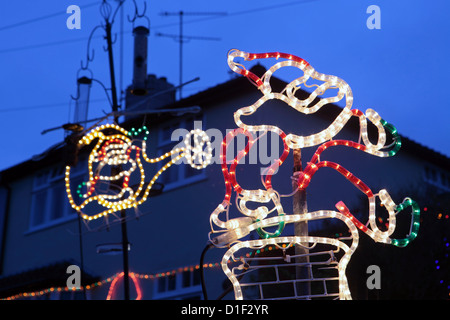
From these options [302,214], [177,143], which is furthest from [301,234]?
[177,143]

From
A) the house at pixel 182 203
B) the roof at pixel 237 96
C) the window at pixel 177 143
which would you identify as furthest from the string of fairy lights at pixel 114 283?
the roof at pixel 237 96

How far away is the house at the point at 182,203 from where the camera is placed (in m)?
14.6

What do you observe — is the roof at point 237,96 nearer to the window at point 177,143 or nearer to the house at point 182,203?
the house at point 182,203

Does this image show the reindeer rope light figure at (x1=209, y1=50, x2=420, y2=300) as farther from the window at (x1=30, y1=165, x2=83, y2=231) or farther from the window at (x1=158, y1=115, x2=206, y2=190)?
the window at (x1=30, y1=165, x2=83, y2=231)

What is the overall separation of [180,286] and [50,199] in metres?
6.37

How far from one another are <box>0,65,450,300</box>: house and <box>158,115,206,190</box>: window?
3 centimetres

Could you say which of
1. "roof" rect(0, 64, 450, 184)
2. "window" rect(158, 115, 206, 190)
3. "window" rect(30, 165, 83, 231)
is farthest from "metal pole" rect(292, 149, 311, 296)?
"window" rect(30, 165, 83, 231)

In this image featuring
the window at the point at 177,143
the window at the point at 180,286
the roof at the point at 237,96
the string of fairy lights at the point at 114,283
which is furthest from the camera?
the window at the point at 177,143

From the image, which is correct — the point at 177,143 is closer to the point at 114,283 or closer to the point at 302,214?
the point at 114,283

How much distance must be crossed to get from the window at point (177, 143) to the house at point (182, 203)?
0.03m

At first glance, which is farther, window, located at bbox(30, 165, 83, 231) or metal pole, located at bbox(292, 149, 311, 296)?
window, located at bbox(30, 165, 83, 231)

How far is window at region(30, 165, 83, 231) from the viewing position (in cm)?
1898
